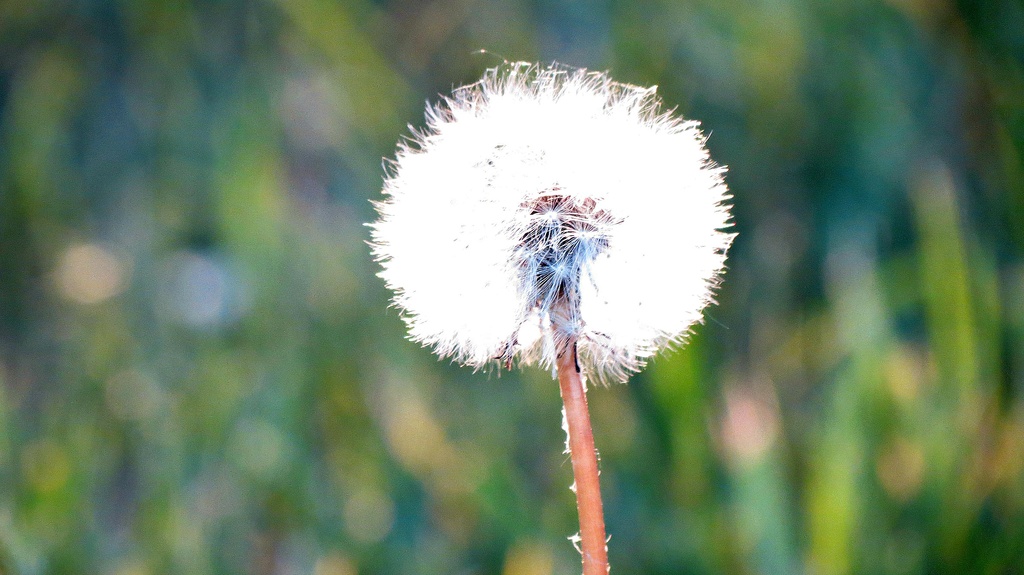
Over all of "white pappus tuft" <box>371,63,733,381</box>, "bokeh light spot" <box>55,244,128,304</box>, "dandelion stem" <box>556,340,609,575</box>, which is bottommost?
"dandelion stem" <box>556,340,609,575</box>

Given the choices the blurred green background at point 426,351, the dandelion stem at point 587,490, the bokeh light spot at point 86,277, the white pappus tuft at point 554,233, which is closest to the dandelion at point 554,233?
the white pappus tuft at point 554,233

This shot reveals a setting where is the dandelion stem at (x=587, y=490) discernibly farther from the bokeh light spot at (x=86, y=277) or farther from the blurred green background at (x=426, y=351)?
the bokeh light spot at (x=86, y=277)

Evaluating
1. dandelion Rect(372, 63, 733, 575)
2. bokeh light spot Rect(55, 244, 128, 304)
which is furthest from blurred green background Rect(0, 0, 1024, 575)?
dandelion Rect(372, 63, 733, 575)

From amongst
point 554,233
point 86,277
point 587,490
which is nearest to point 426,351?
point 86,277

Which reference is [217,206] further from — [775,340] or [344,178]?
[775,340]

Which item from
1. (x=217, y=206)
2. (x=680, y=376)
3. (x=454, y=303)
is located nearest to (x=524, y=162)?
(x=454, y=303)

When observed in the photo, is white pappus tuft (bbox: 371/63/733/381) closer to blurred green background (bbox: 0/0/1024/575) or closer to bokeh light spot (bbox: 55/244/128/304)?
blurred green background (bbox: 0/0/1024/575)

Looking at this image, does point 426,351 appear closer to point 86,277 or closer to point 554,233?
point 86,277
